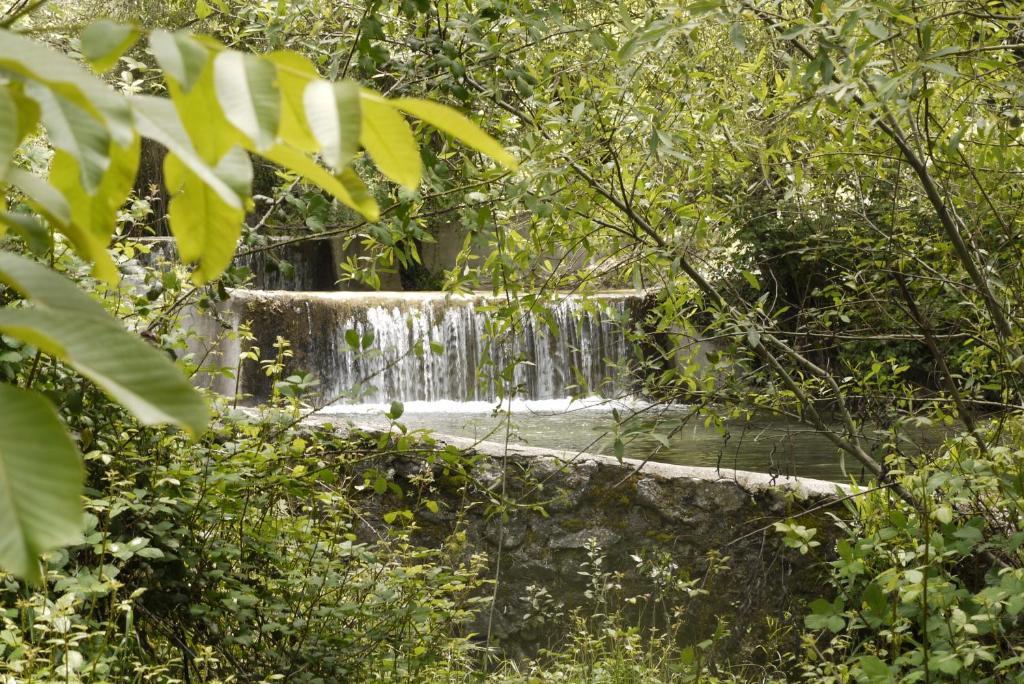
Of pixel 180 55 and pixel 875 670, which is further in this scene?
pixel 875 670

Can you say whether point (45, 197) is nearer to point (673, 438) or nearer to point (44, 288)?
point (44, 288)

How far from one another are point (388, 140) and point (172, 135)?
0.13 metres

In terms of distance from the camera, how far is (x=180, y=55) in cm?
56

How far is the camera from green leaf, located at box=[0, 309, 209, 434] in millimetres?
445

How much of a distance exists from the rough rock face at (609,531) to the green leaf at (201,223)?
420cm

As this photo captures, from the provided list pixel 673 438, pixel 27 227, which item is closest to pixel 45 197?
pixel 27 227

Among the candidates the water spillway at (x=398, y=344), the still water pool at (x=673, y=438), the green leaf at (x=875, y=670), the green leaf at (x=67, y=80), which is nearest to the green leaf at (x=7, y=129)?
the green leaf at (x=67, y=80)

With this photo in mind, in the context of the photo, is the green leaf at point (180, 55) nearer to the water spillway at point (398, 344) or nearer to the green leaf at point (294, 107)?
the green leaf at point (294, 107)

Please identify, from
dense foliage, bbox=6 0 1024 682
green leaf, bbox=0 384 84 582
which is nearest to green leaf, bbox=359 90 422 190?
green leaf, bbox=0 384 84 582

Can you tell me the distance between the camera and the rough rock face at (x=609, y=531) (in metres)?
4.79

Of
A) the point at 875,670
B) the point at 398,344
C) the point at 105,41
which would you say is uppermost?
the point at 398,344

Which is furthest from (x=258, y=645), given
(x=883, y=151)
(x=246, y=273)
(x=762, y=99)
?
(x=883, y=151)

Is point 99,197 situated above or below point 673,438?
above

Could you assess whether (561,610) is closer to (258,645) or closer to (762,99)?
(258,645)
